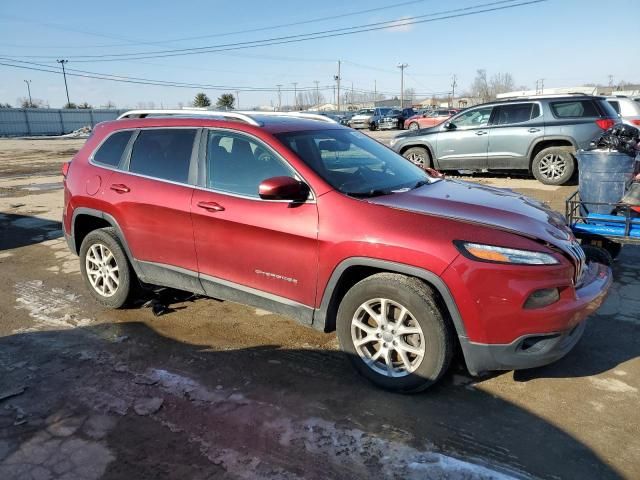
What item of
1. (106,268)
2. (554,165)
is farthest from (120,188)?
(554,165)

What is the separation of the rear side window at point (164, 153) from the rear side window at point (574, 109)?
8880mm

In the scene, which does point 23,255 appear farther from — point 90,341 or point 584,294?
point 584,294

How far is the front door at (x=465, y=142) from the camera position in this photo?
1144 centimetres

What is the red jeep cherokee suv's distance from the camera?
118 inches

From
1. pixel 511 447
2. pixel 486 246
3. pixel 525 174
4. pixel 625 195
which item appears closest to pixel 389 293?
pixel 486 246

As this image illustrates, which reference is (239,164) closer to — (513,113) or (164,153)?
(164,153)

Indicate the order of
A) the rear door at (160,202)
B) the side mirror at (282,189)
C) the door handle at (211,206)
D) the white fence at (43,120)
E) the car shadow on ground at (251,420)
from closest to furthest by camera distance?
the car shadow on ground at (251,420) → the side mirror at (282,189) → the door handle at (211,206) → the rear door at (160,202) → the white fence at (43,120)

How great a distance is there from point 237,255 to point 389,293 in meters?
Result: 1.26

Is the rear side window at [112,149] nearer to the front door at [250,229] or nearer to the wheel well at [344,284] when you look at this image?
the front door at [250,229]

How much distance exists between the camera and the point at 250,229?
145 inches

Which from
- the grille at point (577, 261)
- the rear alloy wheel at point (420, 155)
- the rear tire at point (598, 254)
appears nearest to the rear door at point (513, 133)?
the rear alloy wheel at point (420, 155)

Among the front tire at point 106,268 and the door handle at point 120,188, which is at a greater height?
the door handle at point 120,188

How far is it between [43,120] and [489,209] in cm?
5936

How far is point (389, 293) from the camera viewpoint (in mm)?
3180
